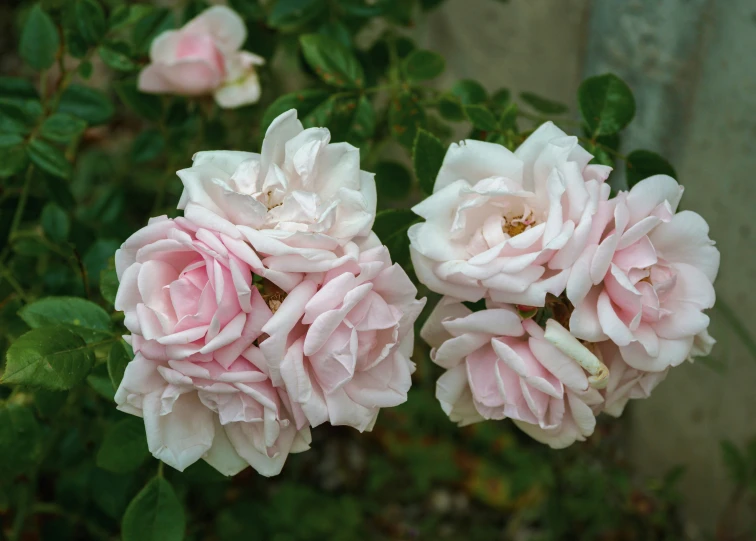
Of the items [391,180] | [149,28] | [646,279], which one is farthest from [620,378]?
[149,28]

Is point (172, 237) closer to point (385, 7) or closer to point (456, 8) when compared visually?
point (385, 7)

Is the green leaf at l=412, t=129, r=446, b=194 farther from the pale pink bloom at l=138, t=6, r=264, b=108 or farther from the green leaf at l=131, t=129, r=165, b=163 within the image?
the green leaf at l=131, t=129, r=165, b=163

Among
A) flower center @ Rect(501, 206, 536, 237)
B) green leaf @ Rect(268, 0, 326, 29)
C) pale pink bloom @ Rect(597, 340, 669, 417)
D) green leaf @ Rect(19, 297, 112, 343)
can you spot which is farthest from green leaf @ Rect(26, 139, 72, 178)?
pale pink bloom @ Rect(597, 340, 669, 417)

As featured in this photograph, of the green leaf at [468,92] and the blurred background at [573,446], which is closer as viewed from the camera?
the green leaf at [468,92]

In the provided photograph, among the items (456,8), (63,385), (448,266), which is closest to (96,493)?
(63,385)

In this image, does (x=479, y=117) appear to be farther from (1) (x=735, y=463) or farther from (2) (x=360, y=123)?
(1) (x=735, y=463)

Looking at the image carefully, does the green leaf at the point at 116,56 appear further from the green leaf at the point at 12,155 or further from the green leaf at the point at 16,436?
the green leaf at the point at 16,436

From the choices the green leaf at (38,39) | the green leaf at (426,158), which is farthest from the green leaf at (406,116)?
the green leaf at (38,39)
